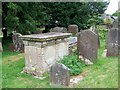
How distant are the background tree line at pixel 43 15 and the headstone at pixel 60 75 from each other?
680 cm

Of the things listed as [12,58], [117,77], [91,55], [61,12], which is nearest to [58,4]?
[61,12]

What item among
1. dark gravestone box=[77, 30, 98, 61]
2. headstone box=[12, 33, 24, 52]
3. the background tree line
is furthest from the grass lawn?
the background tree line

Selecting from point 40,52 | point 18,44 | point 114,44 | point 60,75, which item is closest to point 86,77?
point 60,75

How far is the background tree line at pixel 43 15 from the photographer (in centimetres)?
1282

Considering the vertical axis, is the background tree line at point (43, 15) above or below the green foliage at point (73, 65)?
above

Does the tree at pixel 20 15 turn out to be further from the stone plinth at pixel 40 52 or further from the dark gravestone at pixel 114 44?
the dark gravestone at pixel 114 44

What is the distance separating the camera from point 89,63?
8516 mm

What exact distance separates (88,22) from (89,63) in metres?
13.9

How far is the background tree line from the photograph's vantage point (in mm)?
12819

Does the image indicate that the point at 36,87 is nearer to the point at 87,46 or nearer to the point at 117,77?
the point at 117,77

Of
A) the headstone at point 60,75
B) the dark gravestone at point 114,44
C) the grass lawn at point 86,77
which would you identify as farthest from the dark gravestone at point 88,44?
the headstone at point 60,75

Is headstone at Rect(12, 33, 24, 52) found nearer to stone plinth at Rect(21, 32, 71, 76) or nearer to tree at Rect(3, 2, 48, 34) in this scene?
tree at Rect(3, 2, 48, 34)

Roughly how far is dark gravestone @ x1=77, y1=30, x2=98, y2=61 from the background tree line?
5.21m

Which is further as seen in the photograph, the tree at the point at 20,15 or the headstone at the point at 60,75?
the tree at the point at 20,15
